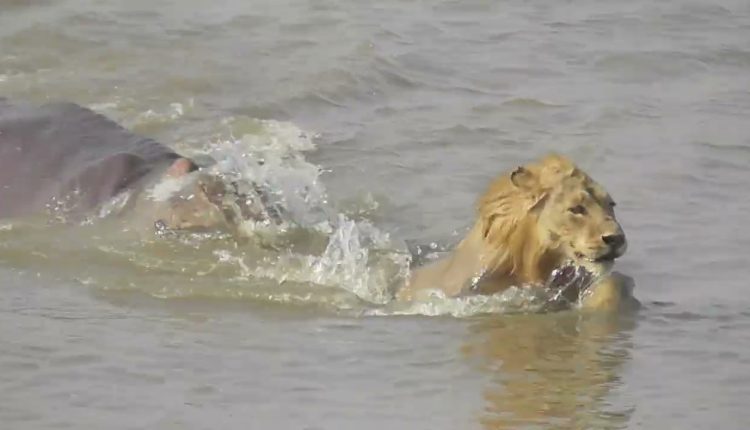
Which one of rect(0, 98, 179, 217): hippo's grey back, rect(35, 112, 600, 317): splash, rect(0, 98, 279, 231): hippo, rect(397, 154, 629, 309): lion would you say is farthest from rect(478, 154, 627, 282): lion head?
rect(0, 98, 179, 217): hippo's grey back

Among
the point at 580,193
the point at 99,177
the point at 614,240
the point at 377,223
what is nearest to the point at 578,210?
the point at 580,193

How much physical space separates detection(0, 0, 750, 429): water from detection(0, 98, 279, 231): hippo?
14 centimetres

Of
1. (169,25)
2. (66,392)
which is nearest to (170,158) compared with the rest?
(66,392)

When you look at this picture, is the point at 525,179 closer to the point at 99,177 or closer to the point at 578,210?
the point at 578,210

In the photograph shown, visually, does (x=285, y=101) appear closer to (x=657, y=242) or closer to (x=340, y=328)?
(x=657, y=242)

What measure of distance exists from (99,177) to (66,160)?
9.7 inches

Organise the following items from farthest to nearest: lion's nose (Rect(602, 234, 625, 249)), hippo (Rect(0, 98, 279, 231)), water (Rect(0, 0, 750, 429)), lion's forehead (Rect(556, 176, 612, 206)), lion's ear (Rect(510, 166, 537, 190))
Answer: hippo (Rect(0, 98, 279, 231)) < lion's ear (Rect(510, 166, 537, 190)) < lion's forehead (Rect(556, 176, 612, 206)) < lion's nose (Rect(602, 234, 625, 249)) < water (Rect(0, 0, 750, 429))

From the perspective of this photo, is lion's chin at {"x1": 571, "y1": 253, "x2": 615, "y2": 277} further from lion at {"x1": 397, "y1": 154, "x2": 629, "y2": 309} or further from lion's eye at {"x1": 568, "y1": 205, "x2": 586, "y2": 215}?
lion's eye at {"x1": 568, "y1": 205, "x2": 586, "y2": 215}

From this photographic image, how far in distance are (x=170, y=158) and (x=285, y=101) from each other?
7.31 feet

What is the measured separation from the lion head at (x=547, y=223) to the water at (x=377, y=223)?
0.57 ft

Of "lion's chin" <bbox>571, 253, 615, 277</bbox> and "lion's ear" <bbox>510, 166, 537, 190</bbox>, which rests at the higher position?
"lion's ear" <bbox>510, 166, 537, 190</bbox>

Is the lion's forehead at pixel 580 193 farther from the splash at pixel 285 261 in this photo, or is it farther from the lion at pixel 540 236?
the splash at pixel 285 261

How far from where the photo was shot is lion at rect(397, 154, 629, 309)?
580 centimetres

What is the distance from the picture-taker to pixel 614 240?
18.8ft
